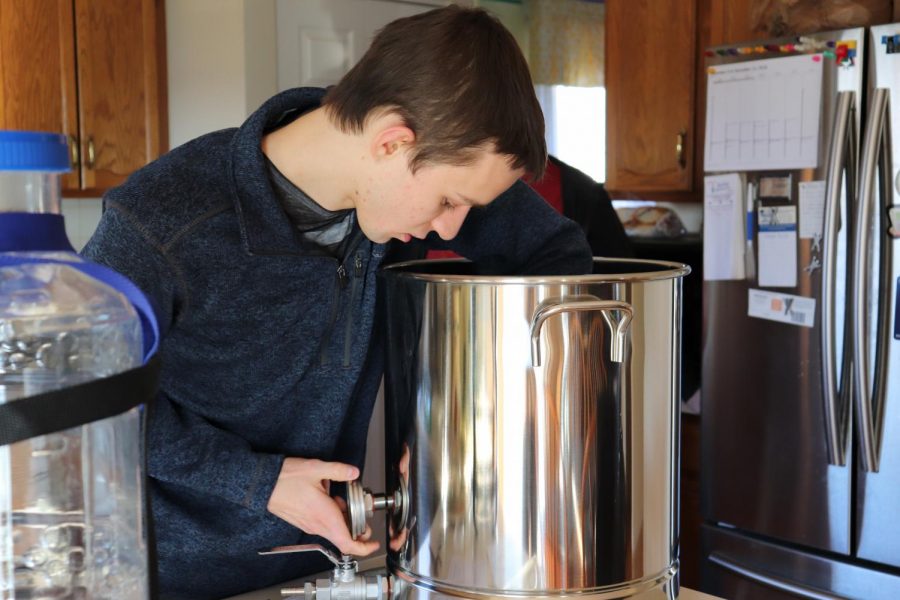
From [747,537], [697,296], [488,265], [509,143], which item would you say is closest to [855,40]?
[697,296]

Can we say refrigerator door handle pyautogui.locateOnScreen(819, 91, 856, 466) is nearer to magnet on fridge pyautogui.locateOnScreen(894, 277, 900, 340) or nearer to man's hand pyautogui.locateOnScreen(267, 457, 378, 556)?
magnet on fridge pyautogui.locateOnScreen(894, 277, 900, 340)

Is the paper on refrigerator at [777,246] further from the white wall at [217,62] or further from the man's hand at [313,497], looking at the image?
the man's hand at [313,497]

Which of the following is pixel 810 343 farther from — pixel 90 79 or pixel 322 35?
pixel 90 79

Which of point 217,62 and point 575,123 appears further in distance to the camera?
point 575,123

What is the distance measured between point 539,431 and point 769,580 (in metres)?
1.86

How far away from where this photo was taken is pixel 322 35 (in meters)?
3.32

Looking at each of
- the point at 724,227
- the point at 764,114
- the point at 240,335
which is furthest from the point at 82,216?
the point at 240,335

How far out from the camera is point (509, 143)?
3.02 ft

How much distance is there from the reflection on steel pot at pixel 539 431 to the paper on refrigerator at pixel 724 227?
1672mm

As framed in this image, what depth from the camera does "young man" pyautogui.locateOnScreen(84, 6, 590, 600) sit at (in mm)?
897

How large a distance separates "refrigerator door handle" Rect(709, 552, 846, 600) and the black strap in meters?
2.22

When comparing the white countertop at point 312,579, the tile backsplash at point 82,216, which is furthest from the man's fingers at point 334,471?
the tile backsplash at point 82,216

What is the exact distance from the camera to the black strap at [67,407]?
1.36ft

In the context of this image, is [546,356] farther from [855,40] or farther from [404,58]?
[855,40]
